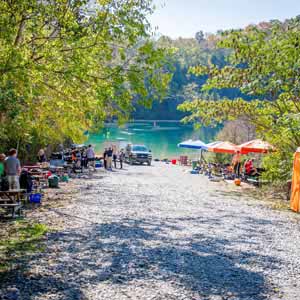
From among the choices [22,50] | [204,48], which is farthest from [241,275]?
[204,48]

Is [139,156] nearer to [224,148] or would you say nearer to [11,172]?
[224,148]

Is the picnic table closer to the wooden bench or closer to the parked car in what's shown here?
the wooden bench

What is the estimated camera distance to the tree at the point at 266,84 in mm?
15367

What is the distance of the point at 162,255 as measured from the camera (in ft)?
24.6

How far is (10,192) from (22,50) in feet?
11.9

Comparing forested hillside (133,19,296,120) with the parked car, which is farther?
forested hillside (133,19,296,120)

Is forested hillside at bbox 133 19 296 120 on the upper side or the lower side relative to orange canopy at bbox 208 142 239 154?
upper

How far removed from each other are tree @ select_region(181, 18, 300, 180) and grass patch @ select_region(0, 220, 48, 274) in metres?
8.01

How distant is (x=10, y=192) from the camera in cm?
1072

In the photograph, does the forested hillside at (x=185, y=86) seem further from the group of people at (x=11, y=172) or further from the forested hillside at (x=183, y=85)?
the group of people at (x=11, y=172)

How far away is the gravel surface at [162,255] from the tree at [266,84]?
4.74 meters

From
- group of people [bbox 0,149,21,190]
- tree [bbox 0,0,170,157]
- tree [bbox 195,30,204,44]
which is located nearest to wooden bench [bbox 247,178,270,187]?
tree [bbox 0,0,170,157]

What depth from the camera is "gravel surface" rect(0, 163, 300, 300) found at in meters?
5.80

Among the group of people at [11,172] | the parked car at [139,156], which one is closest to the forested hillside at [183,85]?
the parked car at [139,156]
